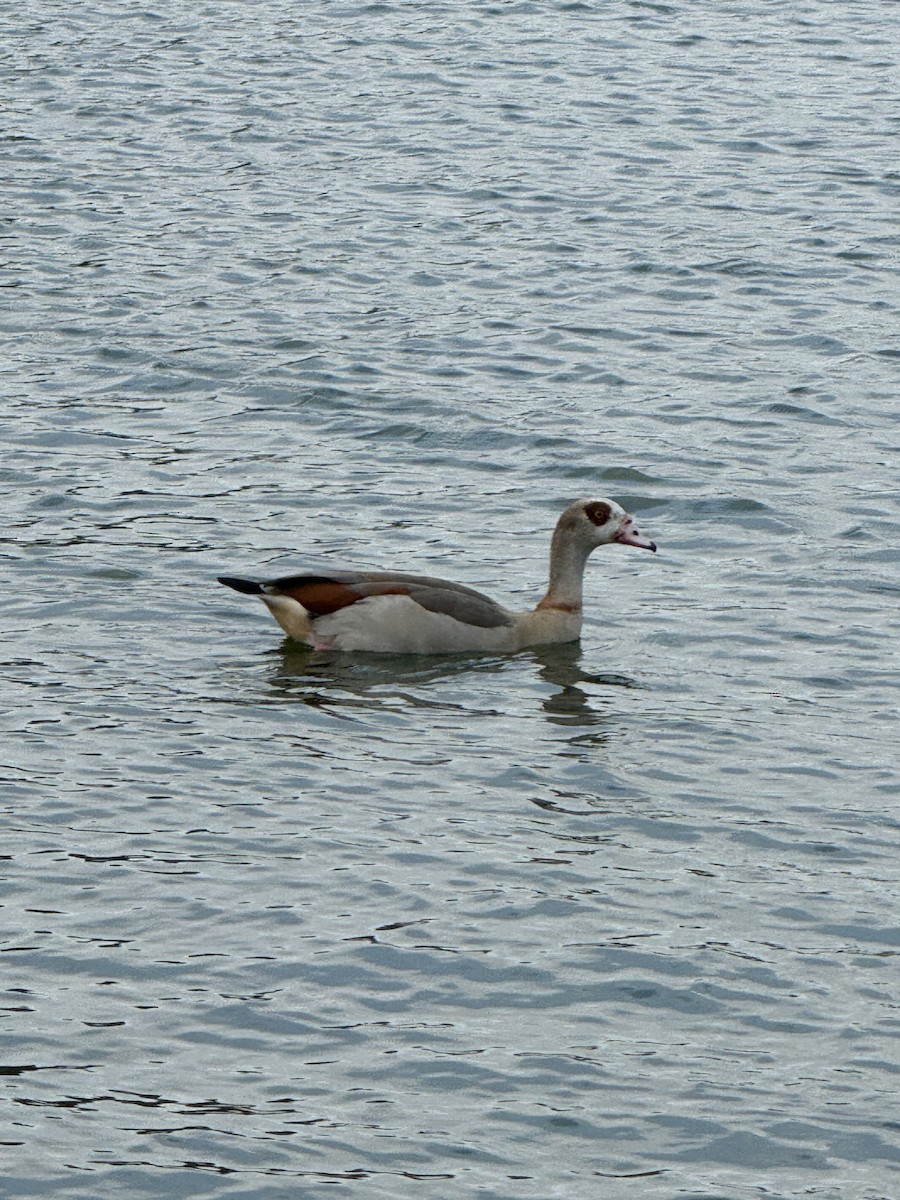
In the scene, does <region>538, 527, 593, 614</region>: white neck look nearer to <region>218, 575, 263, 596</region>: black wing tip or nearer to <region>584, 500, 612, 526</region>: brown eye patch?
<region>584, 500, 612, 526</region>: brown eye patch

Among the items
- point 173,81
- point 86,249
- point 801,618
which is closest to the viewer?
point 801,618

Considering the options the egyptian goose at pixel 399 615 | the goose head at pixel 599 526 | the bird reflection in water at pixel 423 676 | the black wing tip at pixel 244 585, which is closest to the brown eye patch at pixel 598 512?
the goose head at pixel 599 526

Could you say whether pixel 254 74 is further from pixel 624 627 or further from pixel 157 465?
pixel 624 627

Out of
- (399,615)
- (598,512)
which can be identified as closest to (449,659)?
(399,615)

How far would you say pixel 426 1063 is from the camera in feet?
29.5

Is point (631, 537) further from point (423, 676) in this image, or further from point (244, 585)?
point (244, 585)

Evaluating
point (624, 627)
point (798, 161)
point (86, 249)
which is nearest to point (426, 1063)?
point (624, 627)

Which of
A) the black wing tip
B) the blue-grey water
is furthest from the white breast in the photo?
the black wing tip

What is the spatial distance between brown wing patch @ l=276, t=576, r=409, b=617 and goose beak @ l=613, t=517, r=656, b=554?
5.48 feet

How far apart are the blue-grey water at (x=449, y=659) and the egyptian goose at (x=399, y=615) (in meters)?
0.17

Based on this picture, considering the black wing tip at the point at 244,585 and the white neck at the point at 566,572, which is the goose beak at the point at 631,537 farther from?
the black wing tip at the point at 244,585

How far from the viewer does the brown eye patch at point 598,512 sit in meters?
14.8

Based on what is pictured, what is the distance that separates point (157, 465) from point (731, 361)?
5.26m

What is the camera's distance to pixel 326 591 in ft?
45.4
